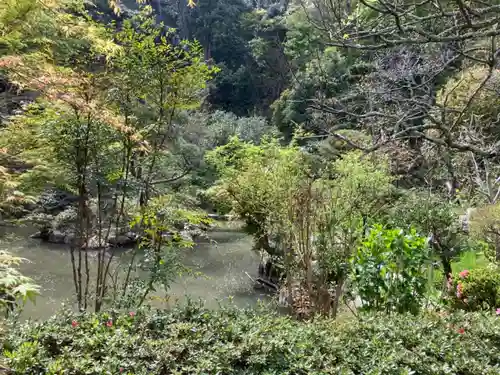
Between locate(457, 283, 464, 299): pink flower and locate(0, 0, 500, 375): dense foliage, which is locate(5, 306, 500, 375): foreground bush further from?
locate(457, 283, 464, 299): pink flower

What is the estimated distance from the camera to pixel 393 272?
3.55 meters

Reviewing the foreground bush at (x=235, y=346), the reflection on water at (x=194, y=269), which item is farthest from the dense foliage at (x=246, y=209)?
the reflection on water at (x=194, y=269)

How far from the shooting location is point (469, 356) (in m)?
2.38

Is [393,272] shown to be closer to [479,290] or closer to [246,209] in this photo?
[479,290]

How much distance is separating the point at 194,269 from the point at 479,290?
179 inches

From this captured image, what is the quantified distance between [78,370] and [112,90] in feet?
7.94

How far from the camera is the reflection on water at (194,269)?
19.3 ft

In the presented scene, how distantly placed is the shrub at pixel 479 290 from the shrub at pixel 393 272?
62cm

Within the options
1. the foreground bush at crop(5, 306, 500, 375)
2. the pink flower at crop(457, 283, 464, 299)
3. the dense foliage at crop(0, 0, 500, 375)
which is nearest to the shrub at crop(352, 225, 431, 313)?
the dense foliage at crop(0, 0, 500, 375)

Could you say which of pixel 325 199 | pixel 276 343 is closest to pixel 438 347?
pixel 276 343

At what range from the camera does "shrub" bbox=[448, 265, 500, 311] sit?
12.5 ft

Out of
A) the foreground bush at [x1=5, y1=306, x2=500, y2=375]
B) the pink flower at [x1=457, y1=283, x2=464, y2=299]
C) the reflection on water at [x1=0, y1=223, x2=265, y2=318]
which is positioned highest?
the foreground bush at [x1=5, y1=306, x2=500, y2=375]

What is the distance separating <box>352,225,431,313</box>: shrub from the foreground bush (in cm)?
82

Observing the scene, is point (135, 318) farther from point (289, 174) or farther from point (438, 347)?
point (289, 174)
